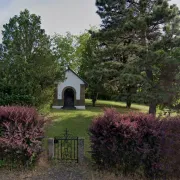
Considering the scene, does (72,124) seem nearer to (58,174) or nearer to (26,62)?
(26,62)

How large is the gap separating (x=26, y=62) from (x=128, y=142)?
757cm

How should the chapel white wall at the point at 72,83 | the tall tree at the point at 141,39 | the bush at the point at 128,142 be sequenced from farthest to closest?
the chapel white wall at the point at 72,83 < the tall tree at the point at 141,39 < the bush at the point at 128,142

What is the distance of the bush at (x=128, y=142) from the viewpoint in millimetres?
5016

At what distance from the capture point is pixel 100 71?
53.5ft

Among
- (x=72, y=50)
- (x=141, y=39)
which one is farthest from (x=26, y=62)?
(x=72, y=50)

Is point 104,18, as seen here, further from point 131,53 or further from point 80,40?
point 80,40

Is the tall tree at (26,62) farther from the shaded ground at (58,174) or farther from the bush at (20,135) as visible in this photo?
the shaded ground at (58,174)

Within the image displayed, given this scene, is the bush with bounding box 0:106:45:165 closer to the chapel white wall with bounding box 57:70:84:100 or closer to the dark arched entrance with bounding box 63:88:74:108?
the chapel white wall with bounding box 57:70:84:100

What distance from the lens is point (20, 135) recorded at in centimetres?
546

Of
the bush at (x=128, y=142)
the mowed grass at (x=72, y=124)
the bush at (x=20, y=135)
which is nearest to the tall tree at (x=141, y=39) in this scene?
the mowed grass at (x=72, y=124)

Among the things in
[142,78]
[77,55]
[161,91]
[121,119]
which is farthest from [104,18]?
[77,55]

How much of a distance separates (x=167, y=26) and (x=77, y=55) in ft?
88.6

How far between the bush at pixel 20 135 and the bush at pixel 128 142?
157cm

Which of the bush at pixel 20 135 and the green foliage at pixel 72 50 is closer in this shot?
the bush at pixel 20 135
